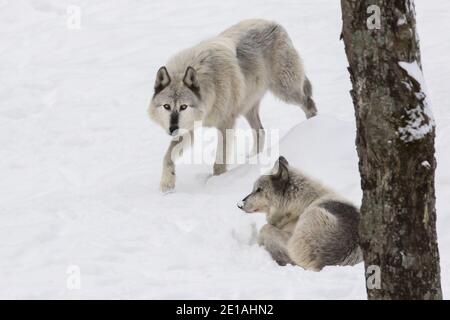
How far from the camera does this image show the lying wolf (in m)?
7.27

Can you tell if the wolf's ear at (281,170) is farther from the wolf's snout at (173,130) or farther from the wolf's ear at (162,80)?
the wolf's ear at (162,80)

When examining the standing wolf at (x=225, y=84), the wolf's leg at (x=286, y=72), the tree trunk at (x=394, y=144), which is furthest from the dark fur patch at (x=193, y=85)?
the tree trunk at (x=394, y=144)

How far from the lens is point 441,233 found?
313 inches

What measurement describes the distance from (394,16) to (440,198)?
432 centimetres

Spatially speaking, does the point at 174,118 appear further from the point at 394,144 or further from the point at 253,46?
the point at 394,144

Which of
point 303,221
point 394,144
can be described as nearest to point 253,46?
point 303,221

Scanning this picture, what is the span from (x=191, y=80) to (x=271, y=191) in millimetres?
2658

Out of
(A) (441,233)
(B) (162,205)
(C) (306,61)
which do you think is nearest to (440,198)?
(A) (441,233)

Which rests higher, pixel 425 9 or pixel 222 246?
pixel 425 9

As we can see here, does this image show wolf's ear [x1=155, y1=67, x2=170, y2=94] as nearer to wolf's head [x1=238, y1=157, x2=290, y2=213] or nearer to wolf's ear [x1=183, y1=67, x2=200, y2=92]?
wolf's ear [x1=183, y1=67, x2=200, y2=92]

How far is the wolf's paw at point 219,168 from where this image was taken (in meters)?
10.7

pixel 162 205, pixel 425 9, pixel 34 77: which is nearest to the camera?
pixel 162 205

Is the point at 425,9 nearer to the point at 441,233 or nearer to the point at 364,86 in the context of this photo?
the point at 441,233

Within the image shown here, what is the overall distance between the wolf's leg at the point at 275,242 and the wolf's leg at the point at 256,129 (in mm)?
3928
